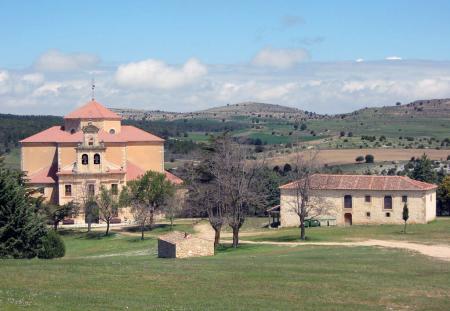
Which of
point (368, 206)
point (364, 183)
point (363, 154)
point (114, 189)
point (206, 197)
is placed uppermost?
point (363, 154)

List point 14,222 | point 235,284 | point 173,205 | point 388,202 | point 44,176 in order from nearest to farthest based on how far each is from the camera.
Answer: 1. point 235,284
2. point 14,222
3. point 388,202
4. point 173,205
5. point 44,176

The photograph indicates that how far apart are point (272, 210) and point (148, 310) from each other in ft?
149

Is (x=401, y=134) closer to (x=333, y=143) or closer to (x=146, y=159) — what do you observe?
(x=333, y=143)

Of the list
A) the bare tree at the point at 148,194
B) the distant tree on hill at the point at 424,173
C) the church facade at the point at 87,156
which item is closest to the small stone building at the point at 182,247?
the bare tree at the point at 148,194

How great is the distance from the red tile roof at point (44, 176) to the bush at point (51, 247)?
2731 centimetres

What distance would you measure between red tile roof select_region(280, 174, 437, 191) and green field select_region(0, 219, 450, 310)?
23598 mm

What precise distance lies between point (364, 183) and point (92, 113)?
28.4 m

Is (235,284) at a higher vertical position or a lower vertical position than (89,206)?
lower

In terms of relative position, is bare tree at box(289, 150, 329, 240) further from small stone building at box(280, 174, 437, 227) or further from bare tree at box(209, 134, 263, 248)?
bare tree at box(209, 134, 263, 248)

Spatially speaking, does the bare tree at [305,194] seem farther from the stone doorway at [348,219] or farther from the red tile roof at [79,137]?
the red tile roof at [79,137]

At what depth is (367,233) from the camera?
58.9 metres

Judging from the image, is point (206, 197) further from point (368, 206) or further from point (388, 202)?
point (388, 202)

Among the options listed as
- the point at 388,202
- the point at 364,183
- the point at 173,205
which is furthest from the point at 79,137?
the point at 388,202

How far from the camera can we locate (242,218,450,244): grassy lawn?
54750 mm
